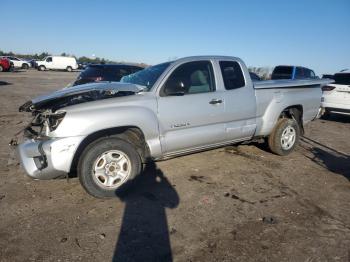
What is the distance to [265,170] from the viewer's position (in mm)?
5789

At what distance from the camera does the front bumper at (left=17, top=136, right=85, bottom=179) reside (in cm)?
404

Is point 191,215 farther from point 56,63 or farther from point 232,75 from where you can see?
point 56,63

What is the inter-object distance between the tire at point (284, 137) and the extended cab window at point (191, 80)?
72.0 inches

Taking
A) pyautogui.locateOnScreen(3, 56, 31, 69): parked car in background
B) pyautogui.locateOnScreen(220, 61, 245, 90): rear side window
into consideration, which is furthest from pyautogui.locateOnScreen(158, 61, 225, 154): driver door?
pyautogui.locateOnScreen(3, 56, 31, 69): parked car in background

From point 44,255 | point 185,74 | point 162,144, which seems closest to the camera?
point 44,255

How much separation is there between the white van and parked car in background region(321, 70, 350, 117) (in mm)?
44531

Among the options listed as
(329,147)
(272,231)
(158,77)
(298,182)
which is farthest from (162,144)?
(329,147)

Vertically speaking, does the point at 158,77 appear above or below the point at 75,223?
above

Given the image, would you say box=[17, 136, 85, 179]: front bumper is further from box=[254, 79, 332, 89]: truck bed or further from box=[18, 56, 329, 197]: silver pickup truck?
box=[254, 79, 332, 89]: truck bed

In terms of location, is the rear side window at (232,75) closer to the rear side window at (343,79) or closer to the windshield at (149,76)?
the windshield at (149,76)

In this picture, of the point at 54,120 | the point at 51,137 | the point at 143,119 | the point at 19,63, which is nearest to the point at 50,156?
the point at 51,137

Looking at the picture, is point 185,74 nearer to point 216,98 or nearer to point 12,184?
point 216,98

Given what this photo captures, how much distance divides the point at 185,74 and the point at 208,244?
2672mm

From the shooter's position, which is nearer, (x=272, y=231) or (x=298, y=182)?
(x=272, y=231)
